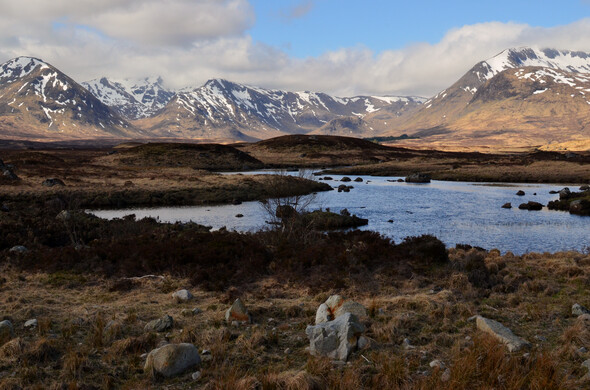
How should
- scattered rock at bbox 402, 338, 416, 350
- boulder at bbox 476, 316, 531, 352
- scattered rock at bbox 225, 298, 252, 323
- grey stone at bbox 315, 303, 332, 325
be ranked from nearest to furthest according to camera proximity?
boulder at bbox 476, 316, 531, 352
scattered rock at bbox 402, 338, 416, 350
grey stone at bbox 315, 303, 332, 325
scattered rock at bbox 225, 298, 252, 323

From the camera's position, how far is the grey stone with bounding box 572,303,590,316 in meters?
12.0

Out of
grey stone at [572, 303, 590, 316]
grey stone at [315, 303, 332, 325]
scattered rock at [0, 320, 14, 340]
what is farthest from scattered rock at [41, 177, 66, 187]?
grey stone at [572, 303, 590, 316]

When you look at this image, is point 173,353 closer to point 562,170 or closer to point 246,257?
point 246,257

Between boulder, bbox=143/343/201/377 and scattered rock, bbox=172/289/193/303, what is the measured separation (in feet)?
17.0

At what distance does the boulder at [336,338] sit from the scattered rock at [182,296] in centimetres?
574

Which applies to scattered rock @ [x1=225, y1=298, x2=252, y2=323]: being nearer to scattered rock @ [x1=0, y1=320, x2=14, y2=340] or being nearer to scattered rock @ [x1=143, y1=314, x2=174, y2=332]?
scattered rock @ [x1=143, y1=314, x2=174, y2=332]

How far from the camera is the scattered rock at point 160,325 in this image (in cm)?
1134

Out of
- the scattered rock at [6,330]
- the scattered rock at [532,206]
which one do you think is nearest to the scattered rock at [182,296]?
the scattered rock at [6,330]

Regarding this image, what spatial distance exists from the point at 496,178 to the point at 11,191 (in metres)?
79.0

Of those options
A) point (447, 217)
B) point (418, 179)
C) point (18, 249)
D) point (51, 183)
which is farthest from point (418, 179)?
point (18, 249)

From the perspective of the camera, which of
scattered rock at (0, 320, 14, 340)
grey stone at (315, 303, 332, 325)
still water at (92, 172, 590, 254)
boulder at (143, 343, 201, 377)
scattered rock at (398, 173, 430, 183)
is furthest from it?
scattered rock at (398, 173, 430, 183)

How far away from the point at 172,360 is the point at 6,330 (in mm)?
4992

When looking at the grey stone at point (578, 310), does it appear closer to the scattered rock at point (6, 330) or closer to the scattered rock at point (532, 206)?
the scattered rock at point (6, 330)

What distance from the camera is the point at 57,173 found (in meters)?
63.9
